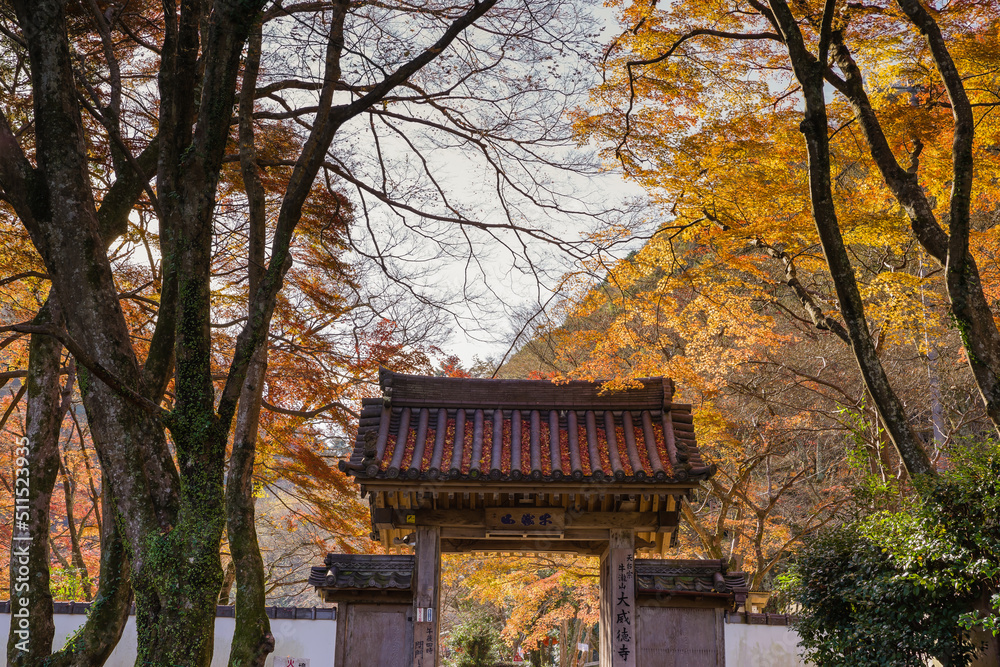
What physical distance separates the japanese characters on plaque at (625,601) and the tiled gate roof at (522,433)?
109 centimetres

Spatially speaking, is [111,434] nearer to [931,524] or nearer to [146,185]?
[146,185]

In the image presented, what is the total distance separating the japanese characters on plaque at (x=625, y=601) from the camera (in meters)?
7.18

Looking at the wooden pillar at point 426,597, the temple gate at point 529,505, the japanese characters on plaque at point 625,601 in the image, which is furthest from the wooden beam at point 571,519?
the japanese characters on plaque at point 625,601

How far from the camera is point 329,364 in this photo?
32.1 ft

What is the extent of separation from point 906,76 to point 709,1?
260 centimetres

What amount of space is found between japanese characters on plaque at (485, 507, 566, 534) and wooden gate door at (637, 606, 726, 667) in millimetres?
1288

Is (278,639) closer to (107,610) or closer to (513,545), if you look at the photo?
(513,545)

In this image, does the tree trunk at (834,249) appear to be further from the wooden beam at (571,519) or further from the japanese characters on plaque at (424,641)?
the japanese characters on plaque at (424,641)

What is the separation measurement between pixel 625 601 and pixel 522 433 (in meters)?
2.02

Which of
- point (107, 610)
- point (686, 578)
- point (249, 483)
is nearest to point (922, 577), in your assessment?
point (686, 578)

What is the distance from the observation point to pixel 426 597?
7.13 meters

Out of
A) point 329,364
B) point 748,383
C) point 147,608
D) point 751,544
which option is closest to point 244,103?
point 147,608

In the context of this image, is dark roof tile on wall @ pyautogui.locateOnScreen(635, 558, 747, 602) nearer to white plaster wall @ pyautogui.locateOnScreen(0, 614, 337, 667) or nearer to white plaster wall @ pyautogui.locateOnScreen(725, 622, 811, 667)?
white plaster wall @ pyautogui.locateOnScreen(725, 622, 811, 667)

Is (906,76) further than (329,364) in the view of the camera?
No
